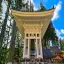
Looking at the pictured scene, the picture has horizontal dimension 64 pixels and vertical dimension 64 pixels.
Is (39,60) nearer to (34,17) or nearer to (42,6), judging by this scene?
(34,17)

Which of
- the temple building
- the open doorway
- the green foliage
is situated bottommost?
the open doorway

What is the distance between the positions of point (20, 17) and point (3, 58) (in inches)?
517

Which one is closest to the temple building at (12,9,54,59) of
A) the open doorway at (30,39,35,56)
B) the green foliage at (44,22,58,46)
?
the open doorway at (30,39,35,56)

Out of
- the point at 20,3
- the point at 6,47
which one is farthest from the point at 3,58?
the point at 20,3

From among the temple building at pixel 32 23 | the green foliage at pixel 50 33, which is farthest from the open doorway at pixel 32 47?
the green foliage at pixel 50 33

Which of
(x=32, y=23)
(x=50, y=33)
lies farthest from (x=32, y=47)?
(x=50, y=33)

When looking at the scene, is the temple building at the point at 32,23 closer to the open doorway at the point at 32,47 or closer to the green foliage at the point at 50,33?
the open doorway at the point at 32,47

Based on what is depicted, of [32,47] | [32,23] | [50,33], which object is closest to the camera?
[32,23]

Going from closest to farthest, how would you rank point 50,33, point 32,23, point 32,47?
point 32,23 → point 32,47 → point 50,33

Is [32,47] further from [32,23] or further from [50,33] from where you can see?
[50,33]

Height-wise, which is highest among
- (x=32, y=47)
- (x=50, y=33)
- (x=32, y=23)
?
(x=50, y=33)

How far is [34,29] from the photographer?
1061 cm

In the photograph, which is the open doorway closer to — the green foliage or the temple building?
the temple building

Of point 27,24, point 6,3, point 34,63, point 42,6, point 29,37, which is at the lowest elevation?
point 34,63
